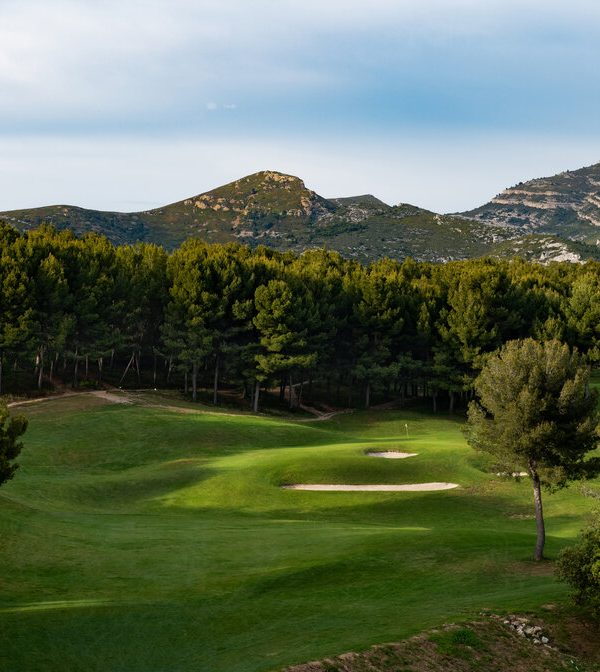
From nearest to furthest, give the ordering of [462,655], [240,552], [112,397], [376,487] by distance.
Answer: [462,655] → [240,552] → [376,487] → [112,397]

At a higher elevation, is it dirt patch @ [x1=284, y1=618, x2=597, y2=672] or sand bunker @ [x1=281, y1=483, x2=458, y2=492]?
dirt patch @ [x1=284, y1=618, x2=597, y2=672]

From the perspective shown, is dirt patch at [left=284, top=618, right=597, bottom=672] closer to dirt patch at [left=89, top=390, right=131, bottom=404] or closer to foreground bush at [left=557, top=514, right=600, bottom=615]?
foreground bush at [left=557, top=514, right=600, bottom=615]

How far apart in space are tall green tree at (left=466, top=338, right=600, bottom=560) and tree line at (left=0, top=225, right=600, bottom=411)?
4892 cm

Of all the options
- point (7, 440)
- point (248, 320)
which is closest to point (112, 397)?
point (248, 320)

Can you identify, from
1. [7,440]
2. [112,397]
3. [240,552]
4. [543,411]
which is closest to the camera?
[7,440]

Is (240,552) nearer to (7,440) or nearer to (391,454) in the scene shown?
(7,440)

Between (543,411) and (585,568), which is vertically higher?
(543,411)

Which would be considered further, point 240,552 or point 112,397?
point 112,397

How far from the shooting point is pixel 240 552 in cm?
2605

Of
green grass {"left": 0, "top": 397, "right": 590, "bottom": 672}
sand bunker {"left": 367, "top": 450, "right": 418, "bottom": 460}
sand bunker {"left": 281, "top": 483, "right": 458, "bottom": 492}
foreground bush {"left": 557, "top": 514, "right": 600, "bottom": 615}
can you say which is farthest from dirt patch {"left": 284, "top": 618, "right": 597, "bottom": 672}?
sand bunker {"left": 367, "top": 450, "right": 418, "bottom": 460}

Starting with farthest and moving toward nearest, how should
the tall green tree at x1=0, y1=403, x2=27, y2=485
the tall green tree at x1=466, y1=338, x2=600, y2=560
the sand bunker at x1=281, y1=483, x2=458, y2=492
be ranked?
the sand bunker at x1=281, y1=483, x2=458, y2=492, the tall green tree at x1=466, y1=338, x2=600, y2=560, the tall green tree at x1=0, y1=403, x2=27, y2=485

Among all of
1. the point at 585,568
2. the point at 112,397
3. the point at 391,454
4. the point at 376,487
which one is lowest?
the point at 376,487

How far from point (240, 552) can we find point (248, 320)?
53.7 metres

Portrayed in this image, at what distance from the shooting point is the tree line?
2781 inches
